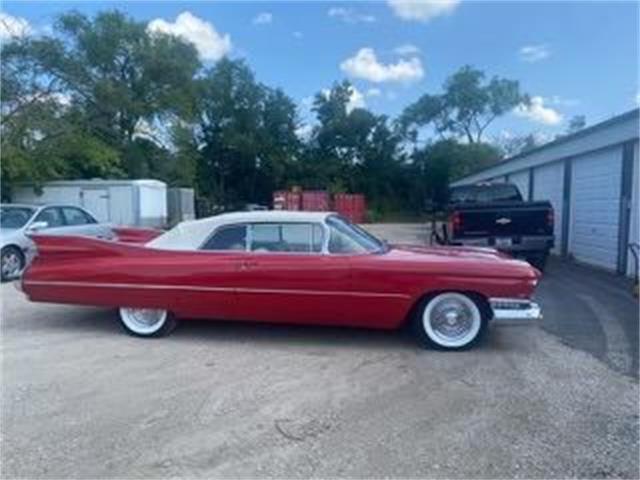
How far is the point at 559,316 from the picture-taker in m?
7.91

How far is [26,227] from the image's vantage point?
37.6 ft

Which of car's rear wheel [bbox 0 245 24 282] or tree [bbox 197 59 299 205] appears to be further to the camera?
tree [bbox 197 59 299 205]

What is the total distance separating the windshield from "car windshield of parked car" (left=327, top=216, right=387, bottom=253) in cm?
886

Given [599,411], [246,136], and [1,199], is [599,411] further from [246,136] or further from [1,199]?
[246,136]

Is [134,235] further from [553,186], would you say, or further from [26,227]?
[553,186]

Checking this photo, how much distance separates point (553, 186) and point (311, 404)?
549 inches

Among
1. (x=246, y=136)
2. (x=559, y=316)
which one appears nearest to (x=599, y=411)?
(x=559, y=316)

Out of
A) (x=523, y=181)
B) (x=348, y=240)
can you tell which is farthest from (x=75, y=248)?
(x=523, y=181)

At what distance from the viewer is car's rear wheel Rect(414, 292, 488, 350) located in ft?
20.0

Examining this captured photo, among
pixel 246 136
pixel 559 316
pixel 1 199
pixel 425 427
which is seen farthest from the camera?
pixel 246 136

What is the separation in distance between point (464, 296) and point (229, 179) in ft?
162

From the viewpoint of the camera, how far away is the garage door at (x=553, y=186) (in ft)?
51.9

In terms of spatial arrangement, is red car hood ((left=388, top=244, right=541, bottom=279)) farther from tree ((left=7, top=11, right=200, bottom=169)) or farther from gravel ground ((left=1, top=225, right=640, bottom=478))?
tree ((left=7, top=11, right=200, bottom=169))

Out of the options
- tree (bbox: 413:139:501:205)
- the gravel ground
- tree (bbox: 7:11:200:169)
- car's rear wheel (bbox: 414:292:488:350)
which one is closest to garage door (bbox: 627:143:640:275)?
the gravel ground
